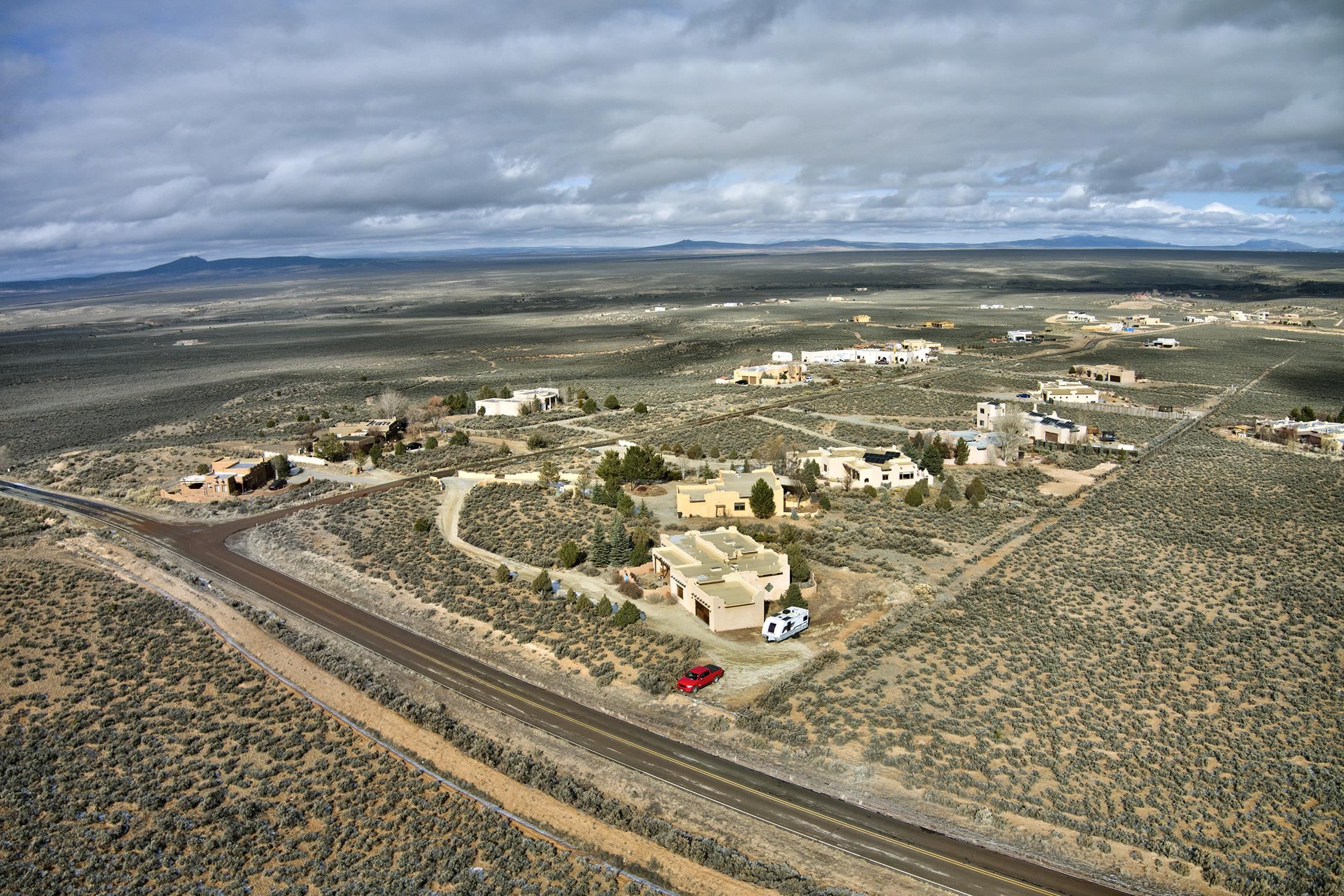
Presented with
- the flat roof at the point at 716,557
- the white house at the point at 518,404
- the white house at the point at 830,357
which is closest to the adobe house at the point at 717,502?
the flat roof at the point at 716,557

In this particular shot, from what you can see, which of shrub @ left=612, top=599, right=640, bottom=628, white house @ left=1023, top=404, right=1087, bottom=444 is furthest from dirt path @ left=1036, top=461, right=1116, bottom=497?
shrub @ left=612, top=599, right=640, bottom=628

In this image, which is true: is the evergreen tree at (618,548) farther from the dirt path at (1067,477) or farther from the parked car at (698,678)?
the dirt path at (1067,477)

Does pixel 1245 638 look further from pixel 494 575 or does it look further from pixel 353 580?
pixel 353 580

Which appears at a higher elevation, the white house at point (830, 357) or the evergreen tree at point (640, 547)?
the white house at point (830, 357)

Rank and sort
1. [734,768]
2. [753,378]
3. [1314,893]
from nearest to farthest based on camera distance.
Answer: [1314,893] < [734,768] < [753,378]

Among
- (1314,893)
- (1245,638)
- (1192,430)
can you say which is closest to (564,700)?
(1314,893)

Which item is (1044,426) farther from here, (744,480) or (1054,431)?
(744,480)
